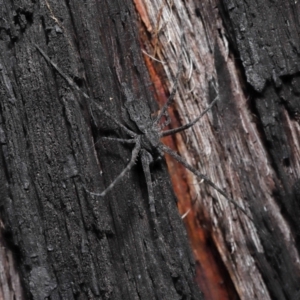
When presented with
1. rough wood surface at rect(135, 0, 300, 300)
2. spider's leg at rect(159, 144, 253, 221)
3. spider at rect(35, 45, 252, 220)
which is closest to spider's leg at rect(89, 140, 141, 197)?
spider at rect(35, 45, 252, 220)

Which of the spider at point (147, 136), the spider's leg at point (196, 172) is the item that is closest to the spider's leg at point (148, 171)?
the spider at point (147, 136)

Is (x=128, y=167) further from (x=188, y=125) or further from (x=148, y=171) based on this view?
(x=188, y=125)

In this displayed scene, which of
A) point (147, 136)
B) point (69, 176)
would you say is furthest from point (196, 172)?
point (69, 176)

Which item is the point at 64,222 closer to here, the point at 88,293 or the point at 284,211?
the point at 88,293

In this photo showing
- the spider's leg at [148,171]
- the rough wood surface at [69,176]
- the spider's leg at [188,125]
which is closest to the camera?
the rough wood surface at [69,176]

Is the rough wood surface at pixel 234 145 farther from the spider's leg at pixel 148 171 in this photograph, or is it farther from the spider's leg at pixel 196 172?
the spider's leg at pixel 148 171

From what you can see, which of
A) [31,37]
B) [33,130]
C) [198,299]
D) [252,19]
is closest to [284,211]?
[198,299]

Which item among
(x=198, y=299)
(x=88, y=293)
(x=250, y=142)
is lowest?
(x=198, y=299)

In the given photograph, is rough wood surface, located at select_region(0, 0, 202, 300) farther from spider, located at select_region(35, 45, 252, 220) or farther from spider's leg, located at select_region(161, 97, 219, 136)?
spider's leg, located at select_region(161, 97, 219, 136)
